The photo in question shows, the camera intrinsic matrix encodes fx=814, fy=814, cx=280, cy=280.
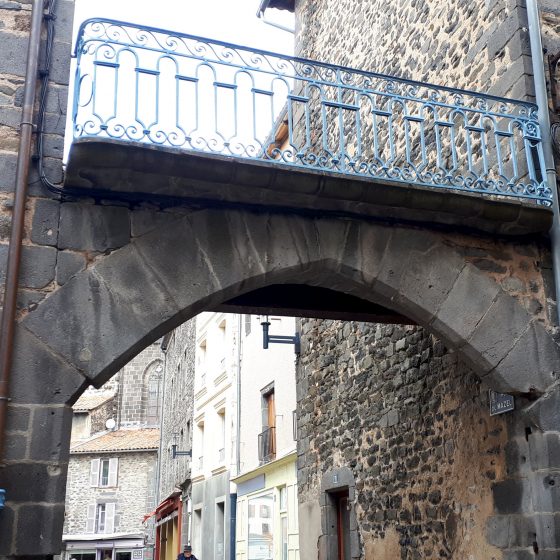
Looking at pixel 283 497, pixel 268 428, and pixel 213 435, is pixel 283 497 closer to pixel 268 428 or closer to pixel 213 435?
pixel 268 428

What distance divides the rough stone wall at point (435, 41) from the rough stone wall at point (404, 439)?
7.80 ft

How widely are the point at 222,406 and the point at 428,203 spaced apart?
12656 mm

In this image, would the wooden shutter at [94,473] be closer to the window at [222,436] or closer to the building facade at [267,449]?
the window at [222,436]

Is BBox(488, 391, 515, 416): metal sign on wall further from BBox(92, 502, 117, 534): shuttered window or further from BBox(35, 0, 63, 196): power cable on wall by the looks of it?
BBox(92, 502, 117, 534): shuttered window

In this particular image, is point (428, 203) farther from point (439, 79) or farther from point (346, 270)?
point (439, 79)

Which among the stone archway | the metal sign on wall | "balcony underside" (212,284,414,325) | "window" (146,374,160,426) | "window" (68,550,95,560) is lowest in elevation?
"window" (68,550,95,560)

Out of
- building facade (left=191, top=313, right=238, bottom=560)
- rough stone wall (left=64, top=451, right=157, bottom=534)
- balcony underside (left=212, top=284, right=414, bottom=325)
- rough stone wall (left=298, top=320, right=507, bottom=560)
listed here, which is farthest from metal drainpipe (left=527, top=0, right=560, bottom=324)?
rough stone wall (left=64, top=451, right=157, bottom=534)

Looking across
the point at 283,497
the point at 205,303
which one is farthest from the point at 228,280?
the point at 283,497

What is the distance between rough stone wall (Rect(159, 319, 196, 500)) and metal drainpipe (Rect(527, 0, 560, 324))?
1605 centimetres

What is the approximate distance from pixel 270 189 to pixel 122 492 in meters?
30.7

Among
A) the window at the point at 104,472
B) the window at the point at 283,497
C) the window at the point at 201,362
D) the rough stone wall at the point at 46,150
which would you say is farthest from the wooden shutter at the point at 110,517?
the rough stone wall at the point at 46,150

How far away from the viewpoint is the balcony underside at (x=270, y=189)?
4.72m

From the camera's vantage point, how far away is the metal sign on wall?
5812 mm

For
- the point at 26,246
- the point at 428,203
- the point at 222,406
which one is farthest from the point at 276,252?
the point at 222,406
